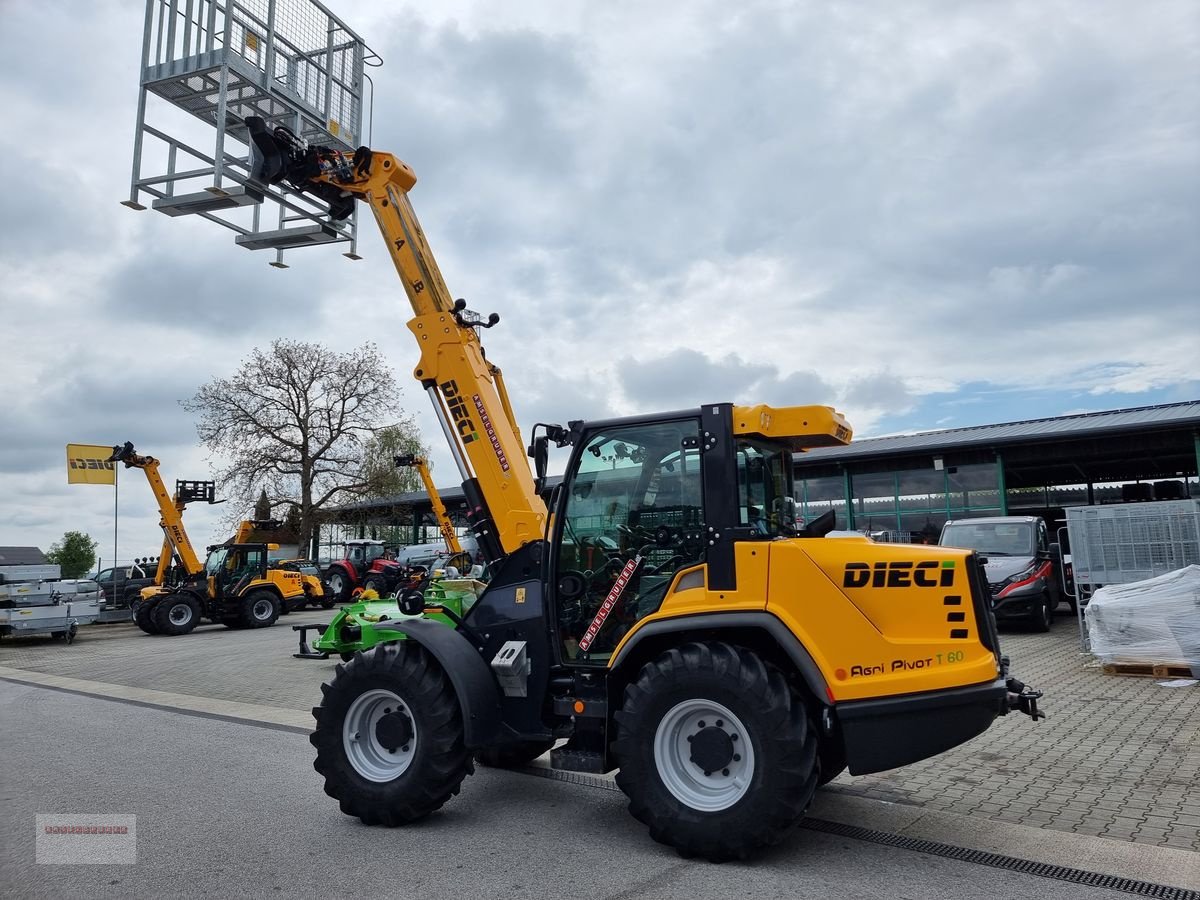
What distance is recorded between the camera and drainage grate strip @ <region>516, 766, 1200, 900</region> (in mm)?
3869

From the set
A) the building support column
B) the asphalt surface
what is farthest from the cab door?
the building support column

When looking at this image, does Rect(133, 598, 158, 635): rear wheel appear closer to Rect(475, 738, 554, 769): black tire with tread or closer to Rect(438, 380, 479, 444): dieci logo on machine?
Rect(475, 738, 554, 769): black tire with tread

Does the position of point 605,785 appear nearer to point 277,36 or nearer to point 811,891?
point 811,891

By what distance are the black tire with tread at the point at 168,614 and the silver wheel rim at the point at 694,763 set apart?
19468 millimetres

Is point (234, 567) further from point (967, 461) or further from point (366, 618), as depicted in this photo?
point (967, 461)

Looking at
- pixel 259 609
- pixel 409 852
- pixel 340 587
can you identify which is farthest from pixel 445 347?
pixel 340 587

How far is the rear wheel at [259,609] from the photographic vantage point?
71.2 ft

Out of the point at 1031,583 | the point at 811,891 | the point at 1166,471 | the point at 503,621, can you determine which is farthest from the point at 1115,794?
the point at 1166,471

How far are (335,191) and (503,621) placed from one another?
12.1 ft

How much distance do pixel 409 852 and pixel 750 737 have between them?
1.94m

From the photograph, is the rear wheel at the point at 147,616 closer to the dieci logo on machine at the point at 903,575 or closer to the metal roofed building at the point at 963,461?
the metal roofed building at the point at 963,461

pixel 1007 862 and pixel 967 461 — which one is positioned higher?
pixel 967 461

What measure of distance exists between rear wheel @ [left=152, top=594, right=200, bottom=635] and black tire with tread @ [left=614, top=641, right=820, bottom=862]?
19.3m

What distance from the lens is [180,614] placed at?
68.2 ft
